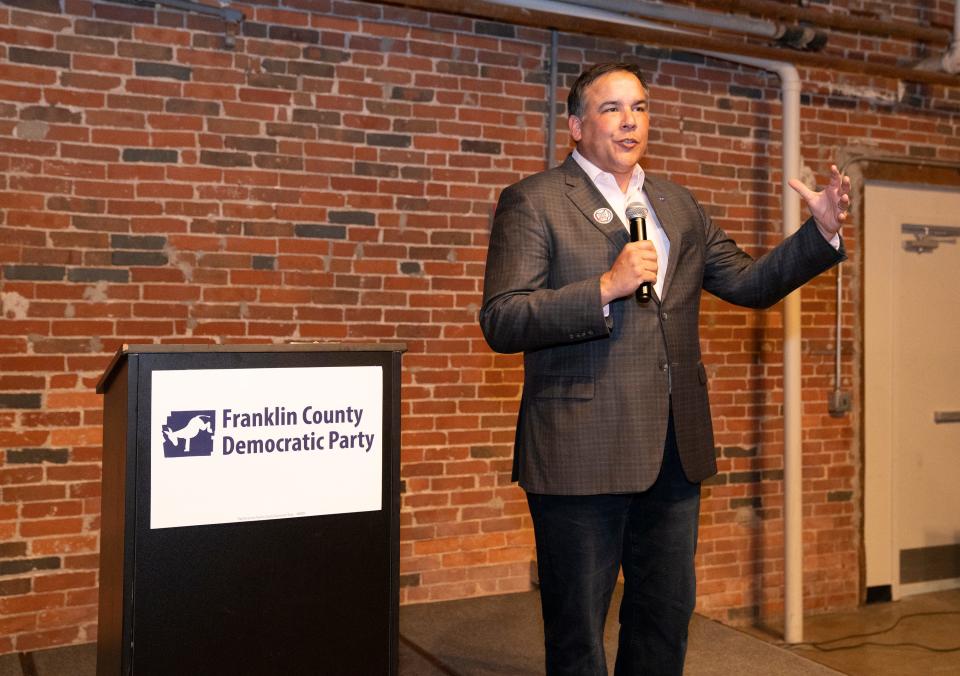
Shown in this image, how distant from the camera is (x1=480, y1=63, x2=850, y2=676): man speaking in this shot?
2211 mm

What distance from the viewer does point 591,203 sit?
2314mm

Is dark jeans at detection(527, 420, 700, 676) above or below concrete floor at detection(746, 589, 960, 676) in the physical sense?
above

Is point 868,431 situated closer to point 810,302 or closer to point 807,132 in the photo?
point 810,302

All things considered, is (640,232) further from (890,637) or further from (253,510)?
(890,637)

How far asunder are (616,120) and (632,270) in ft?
1.53

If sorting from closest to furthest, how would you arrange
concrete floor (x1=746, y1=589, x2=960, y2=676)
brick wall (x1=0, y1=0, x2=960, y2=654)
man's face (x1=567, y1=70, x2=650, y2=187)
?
man's face (x1=567, y1=70, x2=650, y2=187)
brick wall (x1=0, y1=0, x2=960, y2=654)
concrete floor (x1=746, y1=589, x2=960, y2=676)

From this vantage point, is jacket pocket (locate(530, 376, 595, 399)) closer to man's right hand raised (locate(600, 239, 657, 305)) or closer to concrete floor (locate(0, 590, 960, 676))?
man's right hand raised (locate(600, 239, 657, 305))

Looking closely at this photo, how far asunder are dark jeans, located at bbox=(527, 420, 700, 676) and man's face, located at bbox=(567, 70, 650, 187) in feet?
2.09

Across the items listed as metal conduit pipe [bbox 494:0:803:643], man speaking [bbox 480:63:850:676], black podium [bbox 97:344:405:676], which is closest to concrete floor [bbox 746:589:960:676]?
metal conduit pipe [bbox 494:0:803:643]

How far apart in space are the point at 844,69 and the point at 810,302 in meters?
1.18

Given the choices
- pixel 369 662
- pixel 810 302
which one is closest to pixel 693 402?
pixel 369 662

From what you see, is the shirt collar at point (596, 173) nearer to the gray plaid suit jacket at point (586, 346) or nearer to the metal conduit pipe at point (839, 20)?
the gray plaid suit jacket at point (586, 346)

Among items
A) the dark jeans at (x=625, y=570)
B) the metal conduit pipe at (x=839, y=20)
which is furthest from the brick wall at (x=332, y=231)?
the dark jeans at (x=625, y=570)

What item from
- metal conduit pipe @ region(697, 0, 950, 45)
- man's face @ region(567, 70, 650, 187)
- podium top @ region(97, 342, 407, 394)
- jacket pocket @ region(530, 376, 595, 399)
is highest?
metal conduit pipe @ region(697, 0, 950, 45)
